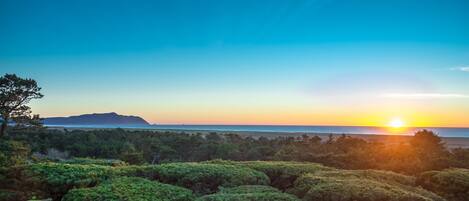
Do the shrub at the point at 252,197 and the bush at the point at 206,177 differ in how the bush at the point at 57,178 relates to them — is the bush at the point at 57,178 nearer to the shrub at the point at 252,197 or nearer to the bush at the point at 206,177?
the bush at the point at 206,177

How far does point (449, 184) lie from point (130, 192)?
881cm

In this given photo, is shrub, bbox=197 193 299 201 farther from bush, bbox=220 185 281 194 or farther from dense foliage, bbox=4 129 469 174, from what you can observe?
dense foliage, bbox=4 129 469 174

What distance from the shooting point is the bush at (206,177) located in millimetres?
11453

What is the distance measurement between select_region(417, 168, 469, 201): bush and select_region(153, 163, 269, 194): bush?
16.1ft

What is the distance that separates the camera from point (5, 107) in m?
24.5

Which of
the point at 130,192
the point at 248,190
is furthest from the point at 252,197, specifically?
the point at 130,192

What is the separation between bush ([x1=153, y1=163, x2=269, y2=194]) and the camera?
37.6ft

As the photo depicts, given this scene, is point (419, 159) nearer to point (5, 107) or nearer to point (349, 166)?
point (349, 166)

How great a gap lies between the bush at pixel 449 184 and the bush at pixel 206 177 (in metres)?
4.90

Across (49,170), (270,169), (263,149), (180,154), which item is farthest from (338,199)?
(180,154)

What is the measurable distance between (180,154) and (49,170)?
884 inches

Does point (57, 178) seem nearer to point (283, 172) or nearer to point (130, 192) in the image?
point (130, 192)

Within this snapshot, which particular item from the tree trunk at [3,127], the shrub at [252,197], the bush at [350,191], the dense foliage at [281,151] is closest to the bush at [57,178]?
the shrub at [252,197]

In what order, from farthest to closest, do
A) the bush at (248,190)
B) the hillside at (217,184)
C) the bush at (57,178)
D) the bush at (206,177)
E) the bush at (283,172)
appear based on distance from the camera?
the bush at (283,172) → the bush at (206,177) → the bush at (57,178) → the bush at (248,190) → the hillside at (217,184)
